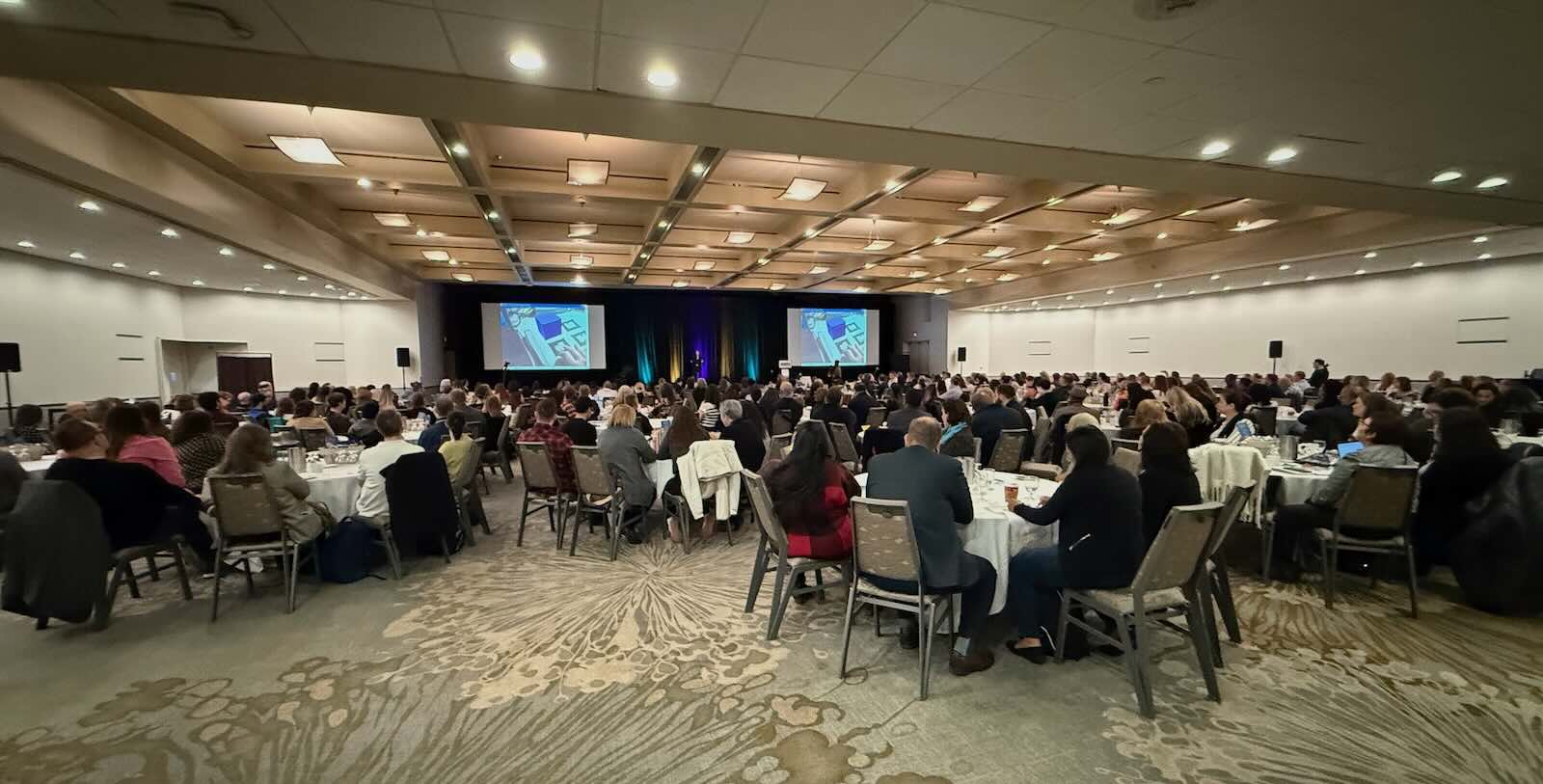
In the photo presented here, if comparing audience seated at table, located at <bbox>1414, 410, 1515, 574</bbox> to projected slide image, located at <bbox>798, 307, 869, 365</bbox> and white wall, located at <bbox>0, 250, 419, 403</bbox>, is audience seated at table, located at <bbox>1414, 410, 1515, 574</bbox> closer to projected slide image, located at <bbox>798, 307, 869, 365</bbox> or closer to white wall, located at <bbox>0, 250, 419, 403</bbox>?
white wall, located at <bbox>0, 250, 419, 403</bbox>

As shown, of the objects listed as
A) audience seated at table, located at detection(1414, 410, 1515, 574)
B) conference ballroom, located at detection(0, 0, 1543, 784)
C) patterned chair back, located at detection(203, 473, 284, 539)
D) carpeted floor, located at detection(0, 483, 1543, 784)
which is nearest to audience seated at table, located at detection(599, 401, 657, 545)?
conference ballroom, located at detection(0, 0, 1543, 784)

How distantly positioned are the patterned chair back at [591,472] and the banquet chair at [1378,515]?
201 inches

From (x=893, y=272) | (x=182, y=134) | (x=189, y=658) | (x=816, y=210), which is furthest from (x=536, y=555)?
(x=893, y=272)

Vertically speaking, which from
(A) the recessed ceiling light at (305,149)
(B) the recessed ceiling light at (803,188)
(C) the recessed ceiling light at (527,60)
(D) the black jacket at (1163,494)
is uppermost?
(B) the recessed ceiling light at (803,188)

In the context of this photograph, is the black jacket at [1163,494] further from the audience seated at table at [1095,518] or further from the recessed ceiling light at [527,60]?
the recessed ceiling light at [527,60]

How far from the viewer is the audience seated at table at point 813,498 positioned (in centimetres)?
336

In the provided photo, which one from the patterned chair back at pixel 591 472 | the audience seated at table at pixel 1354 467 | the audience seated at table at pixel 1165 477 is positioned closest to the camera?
the audience seated at table at pixel 1165 477

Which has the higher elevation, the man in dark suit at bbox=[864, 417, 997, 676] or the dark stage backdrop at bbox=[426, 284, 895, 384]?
the dark stage backdrop at bbox=[426, 284, 895, 384]

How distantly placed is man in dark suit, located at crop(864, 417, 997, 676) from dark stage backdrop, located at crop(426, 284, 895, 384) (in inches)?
630

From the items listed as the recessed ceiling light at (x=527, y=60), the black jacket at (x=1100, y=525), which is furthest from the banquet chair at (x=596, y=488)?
the black jacket at (x=1100, y=525)

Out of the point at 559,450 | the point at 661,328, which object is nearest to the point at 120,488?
the point at 559,450

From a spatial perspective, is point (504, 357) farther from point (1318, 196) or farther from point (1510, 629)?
point (1510, 629)

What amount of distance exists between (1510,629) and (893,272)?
13.5m

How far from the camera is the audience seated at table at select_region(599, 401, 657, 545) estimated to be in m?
5.11
